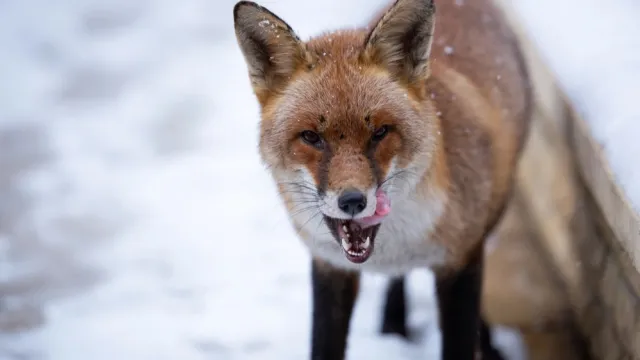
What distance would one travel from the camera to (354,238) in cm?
258

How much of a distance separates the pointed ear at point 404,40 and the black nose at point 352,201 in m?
0.55

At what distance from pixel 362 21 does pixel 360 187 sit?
3823 mm

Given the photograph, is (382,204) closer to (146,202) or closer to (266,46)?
(266,46)

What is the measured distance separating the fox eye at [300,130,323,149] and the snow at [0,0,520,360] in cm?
145

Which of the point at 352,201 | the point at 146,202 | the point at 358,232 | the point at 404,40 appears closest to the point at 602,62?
Answer: the point at 404,40

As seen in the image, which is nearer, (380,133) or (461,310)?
(380,133)

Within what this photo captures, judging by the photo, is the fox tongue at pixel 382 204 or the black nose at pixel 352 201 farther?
the fox tongue at pixel 382 204

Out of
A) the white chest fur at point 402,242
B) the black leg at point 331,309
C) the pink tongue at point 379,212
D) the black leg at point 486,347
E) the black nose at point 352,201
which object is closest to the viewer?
the black nose at point 352,201

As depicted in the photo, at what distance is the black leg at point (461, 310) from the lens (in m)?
3.07

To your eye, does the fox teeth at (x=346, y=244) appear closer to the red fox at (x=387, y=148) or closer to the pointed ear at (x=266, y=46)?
the red fox at (x=387, y=148)

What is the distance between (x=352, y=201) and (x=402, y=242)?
55cm

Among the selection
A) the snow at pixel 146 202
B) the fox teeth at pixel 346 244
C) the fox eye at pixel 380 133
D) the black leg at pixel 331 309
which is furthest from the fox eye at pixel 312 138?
the snow at pixel 146 202

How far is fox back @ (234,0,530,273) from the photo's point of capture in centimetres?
249

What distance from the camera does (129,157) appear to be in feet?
16.5
